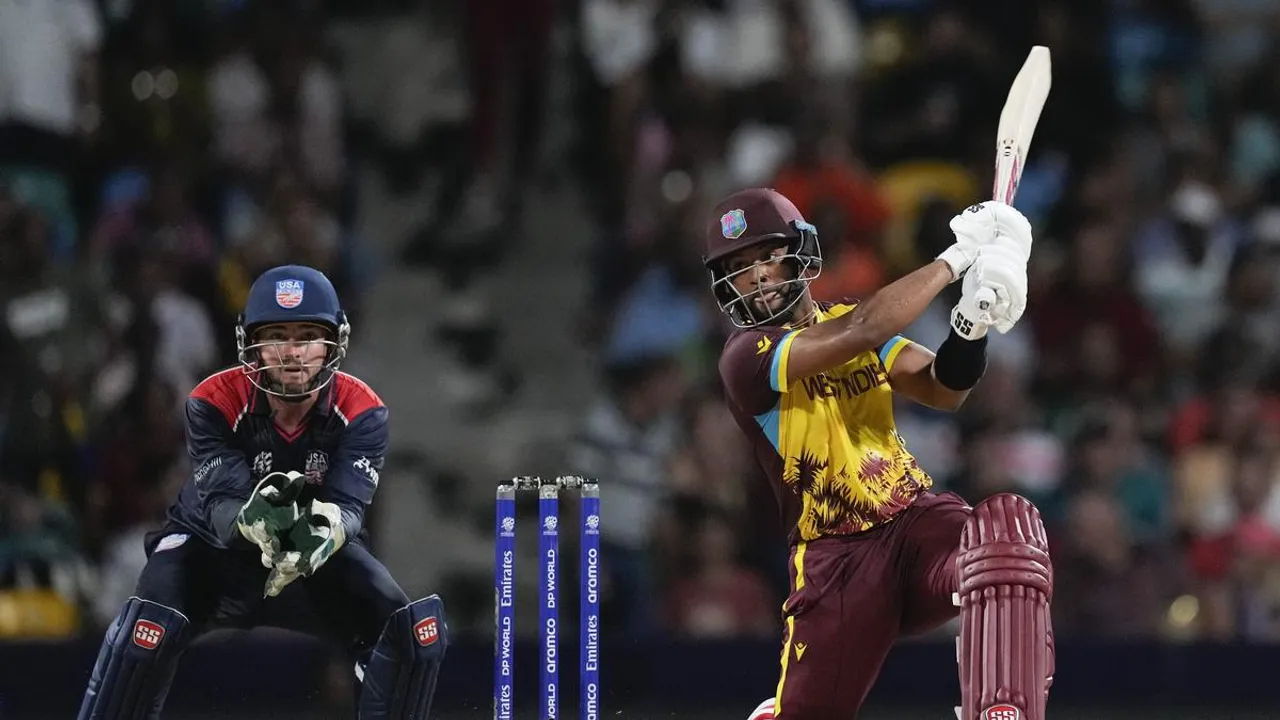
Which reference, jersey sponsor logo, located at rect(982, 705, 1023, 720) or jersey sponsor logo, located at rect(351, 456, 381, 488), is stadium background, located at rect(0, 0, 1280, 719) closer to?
jersey sponsor logo, located at rect(351, 456, 381, 488)

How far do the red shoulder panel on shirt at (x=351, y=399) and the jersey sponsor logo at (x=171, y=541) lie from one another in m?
0.53

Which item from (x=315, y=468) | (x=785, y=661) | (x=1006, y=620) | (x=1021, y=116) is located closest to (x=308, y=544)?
(x=315, y=468)

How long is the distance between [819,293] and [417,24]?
113 inches

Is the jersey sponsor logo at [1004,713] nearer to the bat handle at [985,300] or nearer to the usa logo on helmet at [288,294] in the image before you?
the bat handle at [985,300]

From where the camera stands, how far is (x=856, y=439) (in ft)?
17.1

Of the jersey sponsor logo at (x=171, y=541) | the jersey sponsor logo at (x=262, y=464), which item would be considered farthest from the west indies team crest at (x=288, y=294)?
the jersey sponsor logo at (x=171, y=541)

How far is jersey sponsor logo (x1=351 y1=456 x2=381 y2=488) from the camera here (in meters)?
A: 5.43

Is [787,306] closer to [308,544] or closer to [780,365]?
[780,365]

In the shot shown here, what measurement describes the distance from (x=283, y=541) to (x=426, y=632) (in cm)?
46

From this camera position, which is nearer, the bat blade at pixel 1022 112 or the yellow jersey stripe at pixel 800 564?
the yellow jersey stripe at pixel 800 564

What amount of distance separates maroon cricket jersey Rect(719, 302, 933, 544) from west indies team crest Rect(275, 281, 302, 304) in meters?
1.13

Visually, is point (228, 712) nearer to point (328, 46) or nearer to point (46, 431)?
point (46, 431)

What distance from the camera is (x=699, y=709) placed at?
7023mm

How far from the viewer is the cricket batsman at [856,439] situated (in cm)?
485
